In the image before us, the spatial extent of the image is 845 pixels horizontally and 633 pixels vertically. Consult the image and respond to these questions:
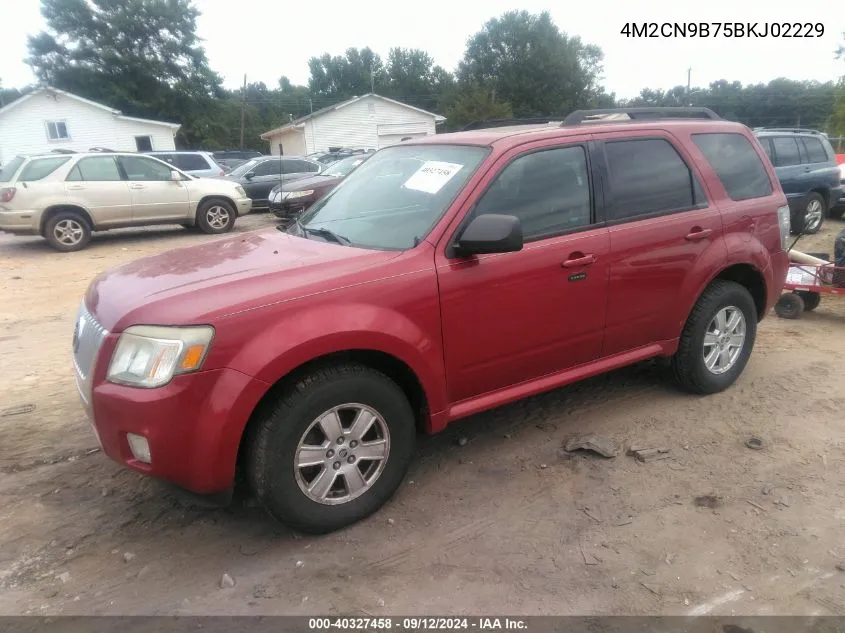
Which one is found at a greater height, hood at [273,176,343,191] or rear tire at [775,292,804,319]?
hood at [273,176,343,191]

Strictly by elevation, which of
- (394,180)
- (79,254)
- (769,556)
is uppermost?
(394,180)

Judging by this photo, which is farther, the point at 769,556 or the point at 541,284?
the point at 541,284

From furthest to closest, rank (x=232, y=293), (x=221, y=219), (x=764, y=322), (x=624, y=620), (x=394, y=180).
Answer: (x=221, y=219), (x=764, y=322), (x=394, y=180), (x=232, y=293), (x=624, y=620)

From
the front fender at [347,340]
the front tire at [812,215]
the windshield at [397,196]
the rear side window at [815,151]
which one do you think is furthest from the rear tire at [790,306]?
the rear side window at [815,151]

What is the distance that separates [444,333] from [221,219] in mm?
11334

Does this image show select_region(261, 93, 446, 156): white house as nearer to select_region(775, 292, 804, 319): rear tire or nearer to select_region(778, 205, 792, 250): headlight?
select_region(775, 292, 804, 319): rear tire

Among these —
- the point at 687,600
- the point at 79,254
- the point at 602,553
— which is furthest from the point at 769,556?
the point at 79,254

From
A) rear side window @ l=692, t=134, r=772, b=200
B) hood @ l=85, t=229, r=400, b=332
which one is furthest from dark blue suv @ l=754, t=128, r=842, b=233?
hood @ l=85, t=229, r=400, b=332

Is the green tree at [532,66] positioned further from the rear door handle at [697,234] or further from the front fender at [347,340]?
the front fender at [347,340]

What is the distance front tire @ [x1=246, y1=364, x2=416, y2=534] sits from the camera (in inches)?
110

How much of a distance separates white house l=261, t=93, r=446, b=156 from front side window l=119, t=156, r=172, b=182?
2653 centimetres

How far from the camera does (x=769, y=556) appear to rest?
9.41 feet

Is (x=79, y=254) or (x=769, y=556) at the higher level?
(x=79, y=254)

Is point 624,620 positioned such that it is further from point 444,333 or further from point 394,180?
point 394,180
